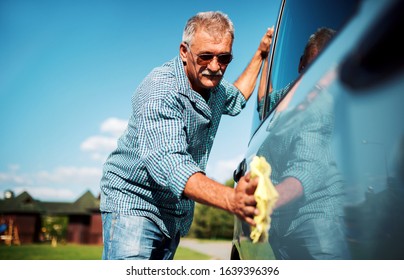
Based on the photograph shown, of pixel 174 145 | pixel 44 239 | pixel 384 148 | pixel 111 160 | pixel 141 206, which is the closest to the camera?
pixel 384 148

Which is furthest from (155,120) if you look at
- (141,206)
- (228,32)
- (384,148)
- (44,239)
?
(44,239)

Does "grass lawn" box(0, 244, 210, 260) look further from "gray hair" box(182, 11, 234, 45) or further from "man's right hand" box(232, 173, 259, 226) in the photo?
"man's right hand" box(232, 173, 259, 226)

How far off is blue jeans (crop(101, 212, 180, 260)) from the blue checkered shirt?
3cm

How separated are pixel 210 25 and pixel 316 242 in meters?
0.97

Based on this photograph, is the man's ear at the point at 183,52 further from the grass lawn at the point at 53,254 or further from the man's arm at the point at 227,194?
the grass lawn at the point at 53,254

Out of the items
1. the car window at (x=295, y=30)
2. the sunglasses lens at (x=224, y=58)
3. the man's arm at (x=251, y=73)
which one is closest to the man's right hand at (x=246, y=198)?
the car window at (x=295, y=30)

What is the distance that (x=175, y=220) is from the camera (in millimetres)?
1991

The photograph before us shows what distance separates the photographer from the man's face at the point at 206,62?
1.59 m

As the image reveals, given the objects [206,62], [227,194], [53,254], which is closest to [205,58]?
[206,62]

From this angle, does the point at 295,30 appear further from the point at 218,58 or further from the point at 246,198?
the point at 246,198

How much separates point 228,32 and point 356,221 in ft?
3.40

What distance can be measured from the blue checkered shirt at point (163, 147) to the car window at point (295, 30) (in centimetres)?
28

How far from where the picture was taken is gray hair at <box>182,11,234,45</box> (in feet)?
5.27
